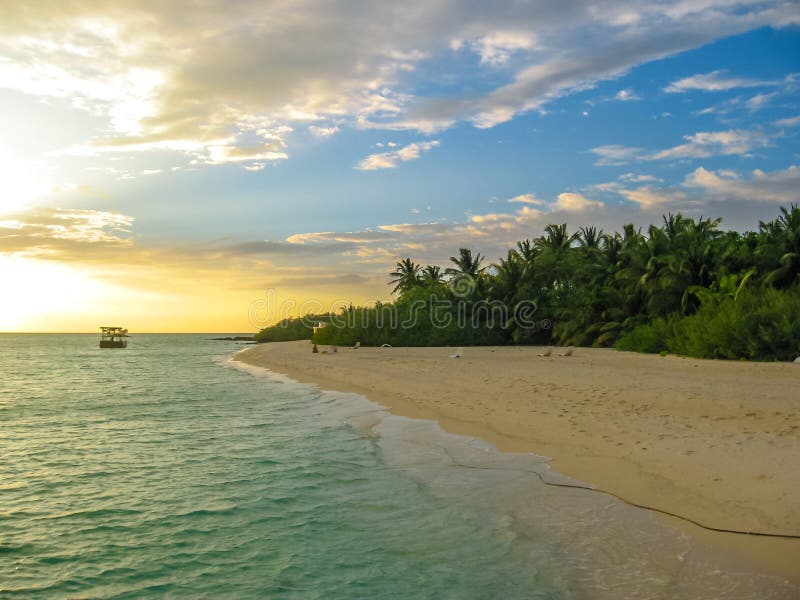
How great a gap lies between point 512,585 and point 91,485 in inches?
296

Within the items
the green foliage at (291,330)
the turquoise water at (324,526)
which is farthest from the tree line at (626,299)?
the green foliage at (291,330)

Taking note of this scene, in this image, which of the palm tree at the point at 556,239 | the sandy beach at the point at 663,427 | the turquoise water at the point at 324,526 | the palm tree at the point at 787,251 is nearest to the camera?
the turquoise water at the point at 324,526

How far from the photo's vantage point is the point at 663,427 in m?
10.4

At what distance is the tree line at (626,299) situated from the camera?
23797 mm

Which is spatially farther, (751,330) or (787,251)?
(787,251)

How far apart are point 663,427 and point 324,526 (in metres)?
6.38

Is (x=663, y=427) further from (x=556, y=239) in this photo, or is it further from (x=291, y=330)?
(x=291, y=330)

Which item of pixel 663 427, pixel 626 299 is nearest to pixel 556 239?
pixel 626 299

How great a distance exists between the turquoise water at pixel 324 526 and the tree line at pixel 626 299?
16686mm

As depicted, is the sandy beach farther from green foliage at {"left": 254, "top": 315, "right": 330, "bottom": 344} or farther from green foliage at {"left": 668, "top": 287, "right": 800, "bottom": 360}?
green foliage at {"left": 254, "top": 315, "right": 330, "bottom": 344}

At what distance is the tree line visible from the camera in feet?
78.1

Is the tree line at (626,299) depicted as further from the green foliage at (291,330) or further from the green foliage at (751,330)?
the green foliage at (291,330)

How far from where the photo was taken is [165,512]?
8.09m

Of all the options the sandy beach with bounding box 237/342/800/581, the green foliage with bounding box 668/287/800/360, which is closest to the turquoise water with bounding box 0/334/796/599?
the sandy beach with bounding box 237/342/800/581
